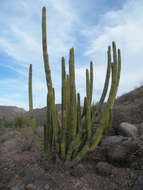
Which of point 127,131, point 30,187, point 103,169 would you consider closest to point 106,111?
point 103,169

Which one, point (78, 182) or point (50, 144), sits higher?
point (50, 144)

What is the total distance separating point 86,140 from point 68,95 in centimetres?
93

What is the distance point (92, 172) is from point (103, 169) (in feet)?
0.69

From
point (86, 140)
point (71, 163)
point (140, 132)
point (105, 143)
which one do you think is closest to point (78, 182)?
point (71, 163)

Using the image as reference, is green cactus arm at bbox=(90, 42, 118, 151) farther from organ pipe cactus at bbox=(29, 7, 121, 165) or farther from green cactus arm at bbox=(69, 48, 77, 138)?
green cactus arm at bbox=(69, 48, 77, 138)

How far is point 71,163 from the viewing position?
380 cm

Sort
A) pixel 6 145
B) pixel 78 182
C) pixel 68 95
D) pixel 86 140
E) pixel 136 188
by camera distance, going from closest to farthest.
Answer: pixel 136 188, pixel 78 182, pixel 68 95, pixel 86 140, pixel 6 145

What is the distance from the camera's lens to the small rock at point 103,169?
11.9ft

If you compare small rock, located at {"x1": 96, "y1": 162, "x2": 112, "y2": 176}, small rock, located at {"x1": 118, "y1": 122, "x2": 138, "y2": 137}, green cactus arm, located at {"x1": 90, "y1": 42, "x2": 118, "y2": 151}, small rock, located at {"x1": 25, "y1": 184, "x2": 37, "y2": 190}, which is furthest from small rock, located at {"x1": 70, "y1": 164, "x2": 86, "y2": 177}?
small rock, located at {"x1": 118, "y1": 122, "x2": 138, "y2": 137}

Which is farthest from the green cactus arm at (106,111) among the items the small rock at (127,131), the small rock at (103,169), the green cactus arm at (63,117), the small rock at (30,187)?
the small rock at (127,131)

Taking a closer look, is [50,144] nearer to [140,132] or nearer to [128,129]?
[128,129]

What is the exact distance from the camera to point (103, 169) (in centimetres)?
364

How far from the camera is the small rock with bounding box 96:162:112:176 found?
3.61 metres

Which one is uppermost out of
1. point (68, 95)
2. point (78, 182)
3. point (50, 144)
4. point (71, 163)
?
point (68, 95)
